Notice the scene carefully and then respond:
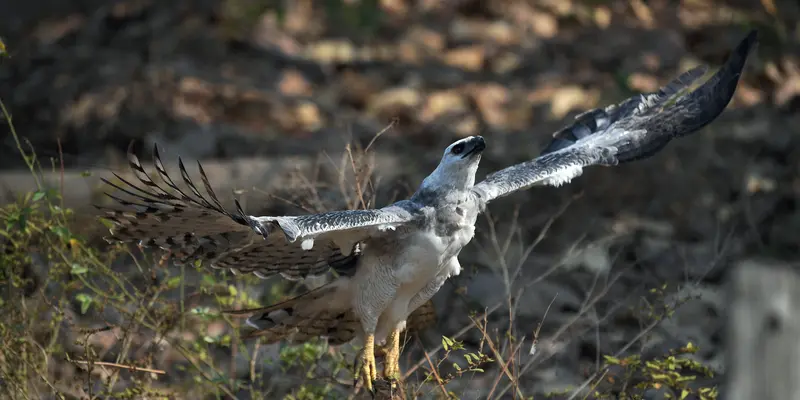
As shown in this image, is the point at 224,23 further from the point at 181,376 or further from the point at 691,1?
the point at 181,376

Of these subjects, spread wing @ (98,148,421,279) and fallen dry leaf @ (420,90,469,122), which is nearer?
spread wing @ (98,148,421,279)

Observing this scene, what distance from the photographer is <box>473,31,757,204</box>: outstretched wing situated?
4.95m

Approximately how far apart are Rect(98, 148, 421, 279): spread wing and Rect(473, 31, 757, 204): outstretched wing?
25.3 inches

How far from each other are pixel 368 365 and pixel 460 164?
0.77m

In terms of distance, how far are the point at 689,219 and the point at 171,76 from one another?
407 centimetres

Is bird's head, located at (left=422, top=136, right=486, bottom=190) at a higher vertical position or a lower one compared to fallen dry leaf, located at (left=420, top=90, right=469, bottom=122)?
higher

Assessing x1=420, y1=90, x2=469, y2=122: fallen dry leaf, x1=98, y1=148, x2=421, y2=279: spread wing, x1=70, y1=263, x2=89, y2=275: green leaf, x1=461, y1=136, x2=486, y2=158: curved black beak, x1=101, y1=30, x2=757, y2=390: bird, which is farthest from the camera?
x1=420, y1=90, x2=469, y2=122: fallen dry leaf

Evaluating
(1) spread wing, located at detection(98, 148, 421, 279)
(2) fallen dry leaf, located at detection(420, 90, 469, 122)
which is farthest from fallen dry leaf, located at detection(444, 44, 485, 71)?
(1) spread wing, located at detection(98, 148, 421, 279)

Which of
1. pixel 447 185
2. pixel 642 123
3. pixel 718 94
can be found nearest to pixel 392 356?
pixel 447 185

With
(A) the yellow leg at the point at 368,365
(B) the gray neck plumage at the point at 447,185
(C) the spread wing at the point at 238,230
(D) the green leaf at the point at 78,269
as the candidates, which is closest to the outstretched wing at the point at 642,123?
(B) the gray neck plumage at the point at 447,185

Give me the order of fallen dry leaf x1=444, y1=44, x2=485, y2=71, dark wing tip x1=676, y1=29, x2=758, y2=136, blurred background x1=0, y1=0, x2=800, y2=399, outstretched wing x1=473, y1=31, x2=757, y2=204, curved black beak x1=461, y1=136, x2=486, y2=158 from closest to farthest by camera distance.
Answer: curved black beak x1=461, y1=136, x2=486, y2=158
outstretched wing x1=473, y1=31, x2=757, y2=204
dark wing tip x1=676, y1=29, x2=758, y2=136
blurred background x1=0, y1=0, x2=800, y2=399
fallen dry leaf x1=444, y1=44, x2=485, y2=71

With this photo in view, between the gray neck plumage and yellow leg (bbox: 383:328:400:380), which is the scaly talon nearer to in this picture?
yellow leg (bbox: 383:328:400:380)

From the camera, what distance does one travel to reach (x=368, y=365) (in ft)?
15.0

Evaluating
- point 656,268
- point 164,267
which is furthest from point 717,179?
point 164,267
